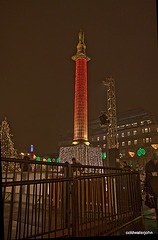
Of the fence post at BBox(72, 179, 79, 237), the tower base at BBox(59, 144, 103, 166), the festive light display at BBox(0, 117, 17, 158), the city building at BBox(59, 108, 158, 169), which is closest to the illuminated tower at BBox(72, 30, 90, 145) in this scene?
the tower base at BBox(59, 144, 103, 166)

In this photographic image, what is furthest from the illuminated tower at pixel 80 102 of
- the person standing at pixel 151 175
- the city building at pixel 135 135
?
the city building at pixel 135 135

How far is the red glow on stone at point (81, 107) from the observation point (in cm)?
2816

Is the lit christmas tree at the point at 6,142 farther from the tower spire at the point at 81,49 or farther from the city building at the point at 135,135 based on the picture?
the city building at the point at 135,135

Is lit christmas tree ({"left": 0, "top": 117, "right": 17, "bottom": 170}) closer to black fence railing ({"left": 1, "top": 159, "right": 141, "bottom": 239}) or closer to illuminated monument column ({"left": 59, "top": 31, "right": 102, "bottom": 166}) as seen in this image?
illuminated monument column ({"left": 59, "top": 31, "right": 102, "bottom": 166})

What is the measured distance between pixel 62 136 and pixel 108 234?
3101 inches

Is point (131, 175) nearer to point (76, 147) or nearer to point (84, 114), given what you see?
point (76, 147)

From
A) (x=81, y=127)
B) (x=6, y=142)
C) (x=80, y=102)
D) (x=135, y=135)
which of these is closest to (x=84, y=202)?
(x=81, y=127)

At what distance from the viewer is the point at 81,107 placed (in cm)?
2861

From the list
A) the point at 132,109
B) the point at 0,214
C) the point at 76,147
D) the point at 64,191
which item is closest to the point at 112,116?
the point at 76,147

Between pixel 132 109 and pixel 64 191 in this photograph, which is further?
pixel 132 109

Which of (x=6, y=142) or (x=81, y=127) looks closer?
(x=6, y=142)

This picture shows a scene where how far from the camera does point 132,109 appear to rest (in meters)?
70.2

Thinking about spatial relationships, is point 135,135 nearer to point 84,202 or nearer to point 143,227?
point 143,227

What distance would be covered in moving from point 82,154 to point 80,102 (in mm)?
7378
